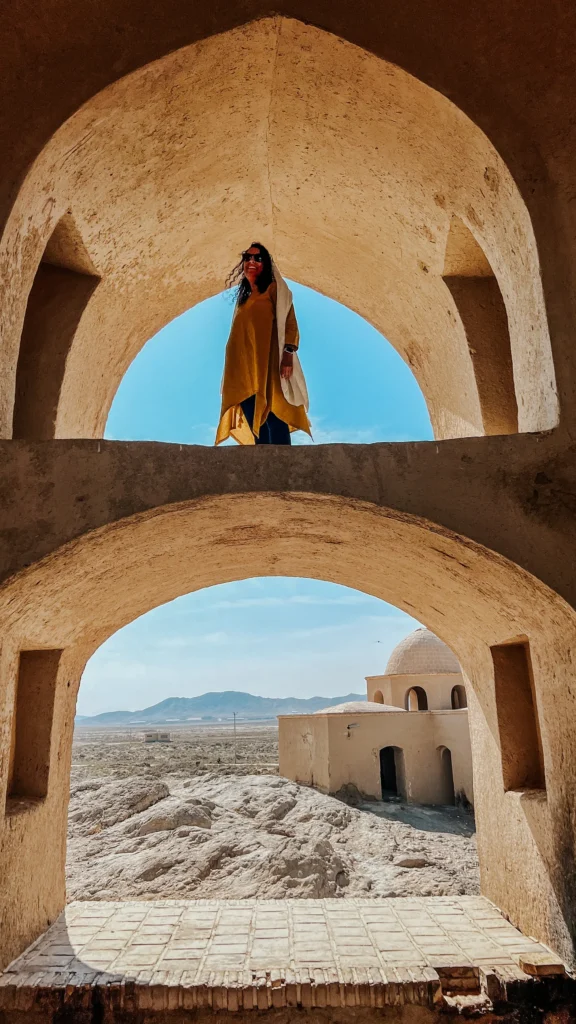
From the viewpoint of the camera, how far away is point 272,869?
1134cm

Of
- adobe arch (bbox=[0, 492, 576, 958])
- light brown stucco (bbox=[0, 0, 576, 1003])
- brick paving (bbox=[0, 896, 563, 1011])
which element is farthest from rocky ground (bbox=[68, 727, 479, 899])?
light brown stucco (bbox=[0, 0, 576, 1003])

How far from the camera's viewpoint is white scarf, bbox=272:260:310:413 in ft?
16.9

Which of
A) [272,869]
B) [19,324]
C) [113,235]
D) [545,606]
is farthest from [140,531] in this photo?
[272,869]

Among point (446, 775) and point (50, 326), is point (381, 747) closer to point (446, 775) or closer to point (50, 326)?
point (446, 775)

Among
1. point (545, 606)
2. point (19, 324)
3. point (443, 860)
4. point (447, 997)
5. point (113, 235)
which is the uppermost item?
point (113, 235)

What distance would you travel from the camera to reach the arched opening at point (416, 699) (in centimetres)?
2478

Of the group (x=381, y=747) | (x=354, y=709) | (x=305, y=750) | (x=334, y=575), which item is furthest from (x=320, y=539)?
(x=305, y=750)

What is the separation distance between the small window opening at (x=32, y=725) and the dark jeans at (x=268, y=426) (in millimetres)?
2197

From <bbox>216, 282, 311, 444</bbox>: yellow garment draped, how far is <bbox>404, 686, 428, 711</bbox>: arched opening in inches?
830

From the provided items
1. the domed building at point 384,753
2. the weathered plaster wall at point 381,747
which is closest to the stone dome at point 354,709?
the domed building at point 384,753

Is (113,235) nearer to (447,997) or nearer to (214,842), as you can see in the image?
(447,997)

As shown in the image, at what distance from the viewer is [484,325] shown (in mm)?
5480

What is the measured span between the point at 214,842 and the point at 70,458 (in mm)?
10307

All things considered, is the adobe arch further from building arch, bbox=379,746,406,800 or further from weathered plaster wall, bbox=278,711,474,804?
building arch, bbox=379,746,406,800
